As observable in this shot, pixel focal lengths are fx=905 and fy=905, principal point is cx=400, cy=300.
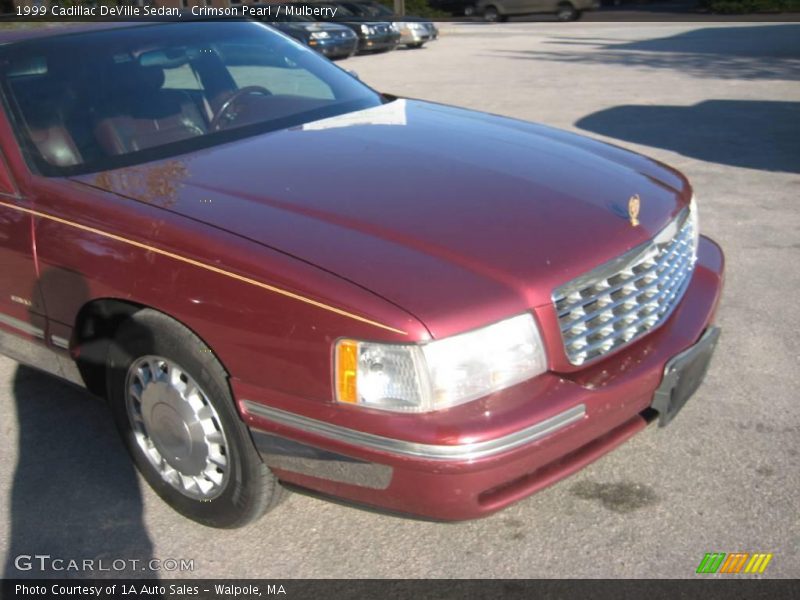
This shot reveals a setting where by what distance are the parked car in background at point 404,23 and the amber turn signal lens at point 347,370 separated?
2156cm

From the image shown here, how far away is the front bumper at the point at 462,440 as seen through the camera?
96.6 inches

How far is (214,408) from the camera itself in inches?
112

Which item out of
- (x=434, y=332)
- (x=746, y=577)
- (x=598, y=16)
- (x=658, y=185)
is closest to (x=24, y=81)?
(x=434, y=332)

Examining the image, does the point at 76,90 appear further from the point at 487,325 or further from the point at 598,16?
the point at 598,16

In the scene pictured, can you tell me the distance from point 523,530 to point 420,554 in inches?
14.3

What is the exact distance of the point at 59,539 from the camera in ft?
10.3

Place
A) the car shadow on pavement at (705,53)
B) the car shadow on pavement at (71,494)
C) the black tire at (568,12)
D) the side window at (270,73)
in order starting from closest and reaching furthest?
the car shadow on pavement at (71,494), the side window at (270,73), the car shadow on pavement at (705,53), the black tire at (568,12)

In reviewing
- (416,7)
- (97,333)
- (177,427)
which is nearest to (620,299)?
(177,427)

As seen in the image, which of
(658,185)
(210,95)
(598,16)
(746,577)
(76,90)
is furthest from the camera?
(598,16)

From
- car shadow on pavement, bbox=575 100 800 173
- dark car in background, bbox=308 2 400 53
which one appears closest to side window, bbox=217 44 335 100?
car shadow on pavement, bbox=575 100 800 173

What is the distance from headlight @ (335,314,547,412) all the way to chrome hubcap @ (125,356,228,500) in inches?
23.6

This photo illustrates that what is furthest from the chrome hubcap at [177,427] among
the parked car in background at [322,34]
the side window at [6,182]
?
Result: the parked car in background at [322,34]

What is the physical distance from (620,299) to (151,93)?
7.21 ft

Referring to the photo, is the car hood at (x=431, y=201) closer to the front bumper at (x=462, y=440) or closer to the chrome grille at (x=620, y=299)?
the chrome grille at (x=620, y=299)
